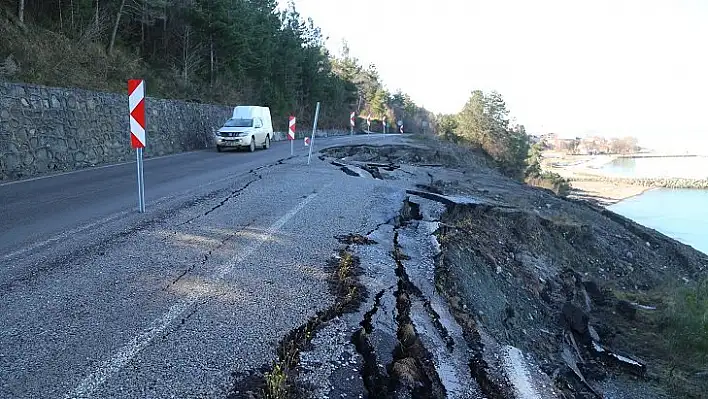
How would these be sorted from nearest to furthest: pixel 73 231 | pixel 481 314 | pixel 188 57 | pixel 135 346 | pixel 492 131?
pixel 135 346
pixel 481 314
pixel 73 231
pixel 188 57
pixel 492 131

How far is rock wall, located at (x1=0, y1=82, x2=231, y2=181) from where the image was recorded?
11.5 meters

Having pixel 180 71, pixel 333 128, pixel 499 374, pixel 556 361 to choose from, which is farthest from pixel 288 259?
pixel 333 128

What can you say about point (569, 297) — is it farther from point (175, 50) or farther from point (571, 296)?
point (175, 50)

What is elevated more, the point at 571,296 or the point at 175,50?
the point at 175,50

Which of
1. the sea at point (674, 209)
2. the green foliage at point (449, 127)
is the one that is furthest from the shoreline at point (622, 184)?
the green foliage at point (449, 127)

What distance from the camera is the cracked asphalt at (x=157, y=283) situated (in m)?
2.93

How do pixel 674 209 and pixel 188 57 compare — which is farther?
pixel 674 209

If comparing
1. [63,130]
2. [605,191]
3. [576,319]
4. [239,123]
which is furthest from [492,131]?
[576,319]

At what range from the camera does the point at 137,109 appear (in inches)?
312

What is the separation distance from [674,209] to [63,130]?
182ft

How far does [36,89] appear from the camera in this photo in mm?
12570

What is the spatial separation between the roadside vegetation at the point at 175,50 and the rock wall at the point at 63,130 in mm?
1004

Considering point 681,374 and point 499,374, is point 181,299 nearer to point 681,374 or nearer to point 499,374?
point 499,374

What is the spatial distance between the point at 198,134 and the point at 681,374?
2195 centimetres
